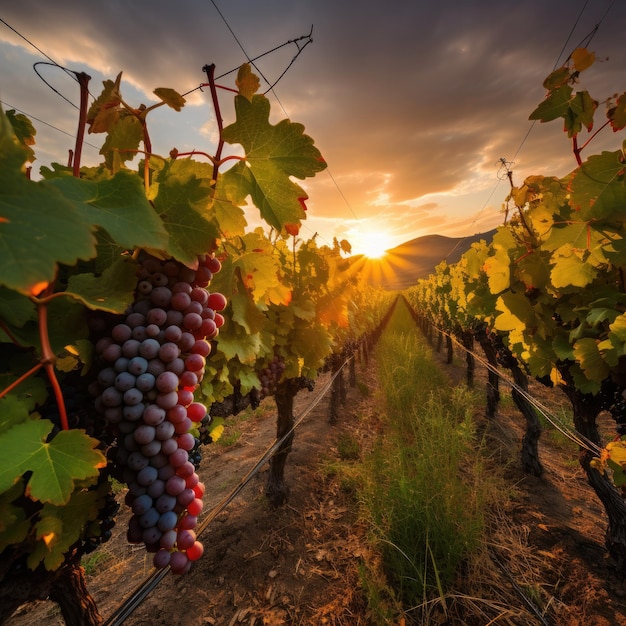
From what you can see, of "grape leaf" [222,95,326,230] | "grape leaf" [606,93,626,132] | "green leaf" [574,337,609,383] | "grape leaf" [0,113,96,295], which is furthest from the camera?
"green leaf" [574,337,609,383]

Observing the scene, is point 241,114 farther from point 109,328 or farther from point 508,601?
point 508,601

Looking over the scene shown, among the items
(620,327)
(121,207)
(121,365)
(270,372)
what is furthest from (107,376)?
(270,372)

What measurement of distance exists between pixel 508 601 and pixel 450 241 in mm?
184488

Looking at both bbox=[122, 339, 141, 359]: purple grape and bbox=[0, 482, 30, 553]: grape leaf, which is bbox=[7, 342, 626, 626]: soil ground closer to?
bbox=[0, 482, 30, 553]: grape leaf

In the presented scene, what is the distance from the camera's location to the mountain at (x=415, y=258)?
12912 centimetres

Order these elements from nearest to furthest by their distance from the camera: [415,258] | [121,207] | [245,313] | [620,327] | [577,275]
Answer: [121,207] → [245,313] → [620,327] → [577,275] → [415,258]

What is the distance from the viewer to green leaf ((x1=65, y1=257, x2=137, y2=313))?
2.57ft

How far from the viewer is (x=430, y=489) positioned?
12.1 feet

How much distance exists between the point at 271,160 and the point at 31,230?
0.70 m

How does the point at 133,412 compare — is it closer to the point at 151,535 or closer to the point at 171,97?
the point at 151,535

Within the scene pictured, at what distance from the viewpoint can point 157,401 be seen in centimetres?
85

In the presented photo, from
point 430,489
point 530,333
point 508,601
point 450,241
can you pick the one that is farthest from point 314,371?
point 450,241

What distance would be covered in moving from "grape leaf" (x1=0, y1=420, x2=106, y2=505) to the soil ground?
226 centimetres

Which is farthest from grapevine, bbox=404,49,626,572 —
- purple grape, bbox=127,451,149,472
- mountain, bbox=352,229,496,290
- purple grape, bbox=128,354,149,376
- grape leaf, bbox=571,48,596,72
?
mountain, bbox=352,229,496,290
